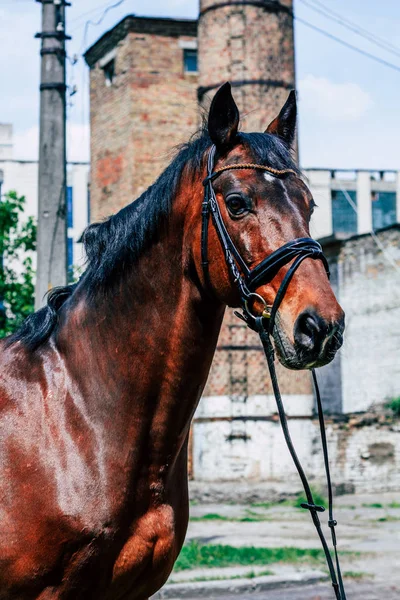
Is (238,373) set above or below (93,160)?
below

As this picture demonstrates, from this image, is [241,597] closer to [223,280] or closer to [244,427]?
[223,280]

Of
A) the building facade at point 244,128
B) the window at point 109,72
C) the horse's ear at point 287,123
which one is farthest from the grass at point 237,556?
the window at point 109,72

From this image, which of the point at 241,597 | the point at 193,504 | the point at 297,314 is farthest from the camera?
the point at 193,504

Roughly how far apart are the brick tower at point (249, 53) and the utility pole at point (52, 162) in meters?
7.24

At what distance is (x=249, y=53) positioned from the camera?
704 inches

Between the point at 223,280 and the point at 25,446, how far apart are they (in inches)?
37.1

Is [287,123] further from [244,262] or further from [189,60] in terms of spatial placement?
[189,60]

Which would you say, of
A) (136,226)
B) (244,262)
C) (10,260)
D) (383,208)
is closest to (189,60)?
(10,260)

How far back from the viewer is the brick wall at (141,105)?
2600cm

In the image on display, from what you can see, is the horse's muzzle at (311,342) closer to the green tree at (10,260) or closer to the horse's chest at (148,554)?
the horse's chest at (148,554)

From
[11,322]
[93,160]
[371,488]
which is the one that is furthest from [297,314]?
[93,160]

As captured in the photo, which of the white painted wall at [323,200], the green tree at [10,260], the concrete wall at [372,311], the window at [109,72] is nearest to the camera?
the concrete wall at [372,311]

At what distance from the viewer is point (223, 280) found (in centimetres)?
322

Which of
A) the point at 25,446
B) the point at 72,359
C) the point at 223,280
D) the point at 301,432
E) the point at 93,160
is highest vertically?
the point at 93,160
